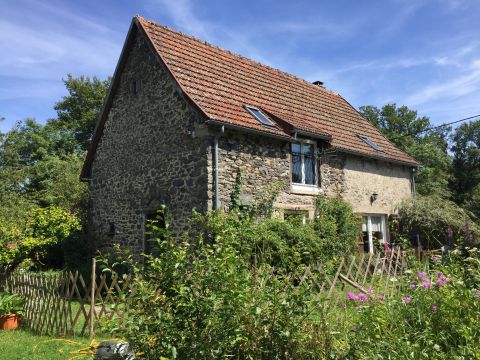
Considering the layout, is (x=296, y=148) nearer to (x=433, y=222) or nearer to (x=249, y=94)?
(x=249, y=94)

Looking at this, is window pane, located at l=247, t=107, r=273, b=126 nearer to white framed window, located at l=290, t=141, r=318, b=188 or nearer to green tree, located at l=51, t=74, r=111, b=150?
white framed window, located at l=290, t=141, r=318, b=188

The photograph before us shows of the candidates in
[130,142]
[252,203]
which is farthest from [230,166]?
[130,142]

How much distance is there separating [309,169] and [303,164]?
353 mm

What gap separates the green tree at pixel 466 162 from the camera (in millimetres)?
39312

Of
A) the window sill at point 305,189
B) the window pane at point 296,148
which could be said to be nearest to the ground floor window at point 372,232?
the window sill at point 305,189

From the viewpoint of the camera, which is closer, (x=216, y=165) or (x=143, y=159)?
(x=216, y=165)

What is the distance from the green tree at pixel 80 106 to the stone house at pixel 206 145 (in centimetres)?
2423

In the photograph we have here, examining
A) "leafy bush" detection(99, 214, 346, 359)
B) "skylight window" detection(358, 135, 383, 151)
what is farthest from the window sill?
"leafy bush" detection(99, 214, 346, 359)

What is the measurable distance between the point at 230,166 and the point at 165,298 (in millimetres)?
8332

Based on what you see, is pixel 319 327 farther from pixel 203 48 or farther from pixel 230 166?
pixel 203 48

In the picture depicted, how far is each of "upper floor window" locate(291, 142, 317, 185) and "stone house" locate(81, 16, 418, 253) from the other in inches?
1.3

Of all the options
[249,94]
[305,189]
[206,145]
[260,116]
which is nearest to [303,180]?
[305,189]

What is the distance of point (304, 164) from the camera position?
14.2 m

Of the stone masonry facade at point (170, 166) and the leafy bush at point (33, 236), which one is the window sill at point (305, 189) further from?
the leafy bush at point (33, 236)
